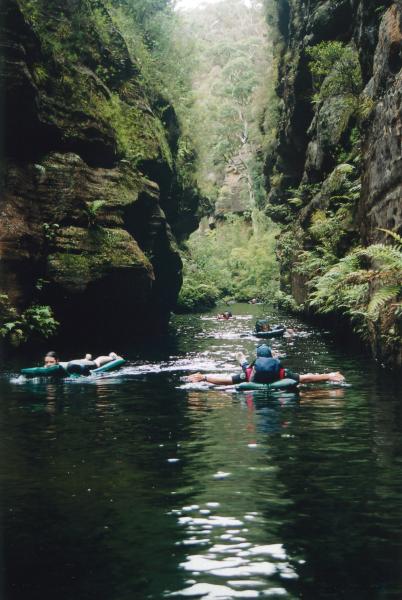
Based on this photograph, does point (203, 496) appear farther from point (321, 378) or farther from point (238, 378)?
point (321, 378)

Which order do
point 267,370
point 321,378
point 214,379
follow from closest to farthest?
point 267,370, point 321,378, point 214,379

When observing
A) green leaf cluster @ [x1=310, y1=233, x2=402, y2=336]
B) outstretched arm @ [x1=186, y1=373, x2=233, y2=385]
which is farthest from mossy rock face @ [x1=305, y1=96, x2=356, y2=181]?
outstretched arm @ [x1=186, y1=373, x2=233, y2=385]

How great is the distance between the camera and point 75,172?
69.7 ft

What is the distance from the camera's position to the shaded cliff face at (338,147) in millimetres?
14719

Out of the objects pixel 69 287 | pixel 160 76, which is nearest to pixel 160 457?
pixel 69 287

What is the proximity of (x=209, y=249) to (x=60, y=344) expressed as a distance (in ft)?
136

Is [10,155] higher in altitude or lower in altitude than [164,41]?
lower

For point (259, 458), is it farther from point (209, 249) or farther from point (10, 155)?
point (209, 249)

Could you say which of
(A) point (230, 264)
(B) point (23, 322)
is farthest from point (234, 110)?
(B) point (23, 322)

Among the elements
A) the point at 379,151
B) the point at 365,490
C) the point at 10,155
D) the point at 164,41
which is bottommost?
the point at 365,490

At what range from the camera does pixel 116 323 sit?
2406 centimetres

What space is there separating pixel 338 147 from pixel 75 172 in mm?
10777

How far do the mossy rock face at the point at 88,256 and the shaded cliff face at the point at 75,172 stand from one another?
1.4 inches

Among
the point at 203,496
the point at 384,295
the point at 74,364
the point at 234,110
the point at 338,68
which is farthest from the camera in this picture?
the point at 234,110
